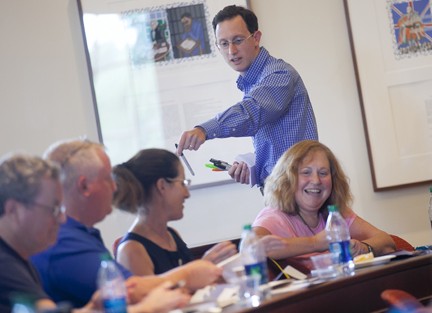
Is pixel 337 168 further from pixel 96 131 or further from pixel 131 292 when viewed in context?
pixel 131 292

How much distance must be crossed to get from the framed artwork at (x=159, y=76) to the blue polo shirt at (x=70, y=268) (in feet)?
7.18

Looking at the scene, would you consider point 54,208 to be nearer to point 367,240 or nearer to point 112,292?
point 112,292

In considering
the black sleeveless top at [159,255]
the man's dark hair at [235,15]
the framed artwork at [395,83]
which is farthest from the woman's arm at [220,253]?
the framed artwork at [395,83]

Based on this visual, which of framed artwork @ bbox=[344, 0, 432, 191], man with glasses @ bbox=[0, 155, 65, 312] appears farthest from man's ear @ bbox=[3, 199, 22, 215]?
framed artwork @ bbox=[344, 0, 432, 191]

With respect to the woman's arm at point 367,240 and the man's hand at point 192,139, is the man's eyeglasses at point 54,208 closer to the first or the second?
the man's hand at point 192,139

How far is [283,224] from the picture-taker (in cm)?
398

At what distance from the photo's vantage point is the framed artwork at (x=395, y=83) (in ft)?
17.0

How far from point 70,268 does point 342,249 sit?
48.6 inches

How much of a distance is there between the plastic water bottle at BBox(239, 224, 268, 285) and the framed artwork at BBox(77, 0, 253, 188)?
5.88 feet

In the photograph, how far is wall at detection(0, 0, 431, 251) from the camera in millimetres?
4930

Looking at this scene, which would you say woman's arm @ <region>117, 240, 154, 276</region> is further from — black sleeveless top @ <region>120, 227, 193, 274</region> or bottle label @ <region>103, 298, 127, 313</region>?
bottle label @ <region>103, 298, 127, 313</region>

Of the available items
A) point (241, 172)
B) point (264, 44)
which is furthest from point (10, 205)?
point (264, 44)

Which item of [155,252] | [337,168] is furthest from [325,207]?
[155,252]

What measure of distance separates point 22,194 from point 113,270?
34 centimetres
